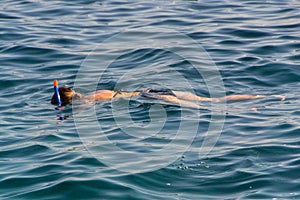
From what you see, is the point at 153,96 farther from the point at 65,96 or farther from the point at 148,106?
the point at 65,96

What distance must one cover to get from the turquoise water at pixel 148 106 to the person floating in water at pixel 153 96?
18 cm

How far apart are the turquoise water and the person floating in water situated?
18cm

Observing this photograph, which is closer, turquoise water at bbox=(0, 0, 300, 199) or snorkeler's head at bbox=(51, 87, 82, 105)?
turquoise water at bbox=(0, 0, 300, 199)

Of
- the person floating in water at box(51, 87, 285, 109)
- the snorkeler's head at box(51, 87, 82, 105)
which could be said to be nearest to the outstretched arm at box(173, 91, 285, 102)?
the person floating in water at box(51, 87, 285, 109)

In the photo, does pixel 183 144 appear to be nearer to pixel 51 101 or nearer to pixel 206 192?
pixel 206 192

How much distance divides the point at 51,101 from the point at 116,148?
2139mm

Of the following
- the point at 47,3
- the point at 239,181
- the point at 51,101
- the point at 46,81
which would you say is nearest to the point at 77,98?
the point at 51,101

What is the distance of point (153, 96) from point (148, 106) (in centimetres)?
35

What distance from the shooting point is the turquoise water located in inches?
262

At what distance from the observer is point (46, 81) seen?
35.1 feet

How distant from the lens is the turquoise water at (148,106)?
21.8ft

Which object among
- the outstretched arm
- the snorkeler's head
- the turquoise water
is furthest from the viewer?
the outstretched arm

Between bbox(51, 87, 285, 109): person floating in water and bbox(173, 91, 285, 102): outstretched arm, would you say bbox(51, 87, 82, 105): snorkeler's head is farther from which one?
bbox(173, 91, 285, 102): outstretched arm

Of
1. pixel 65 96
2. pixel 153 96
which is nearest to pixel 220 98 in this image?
pixel 153 96
